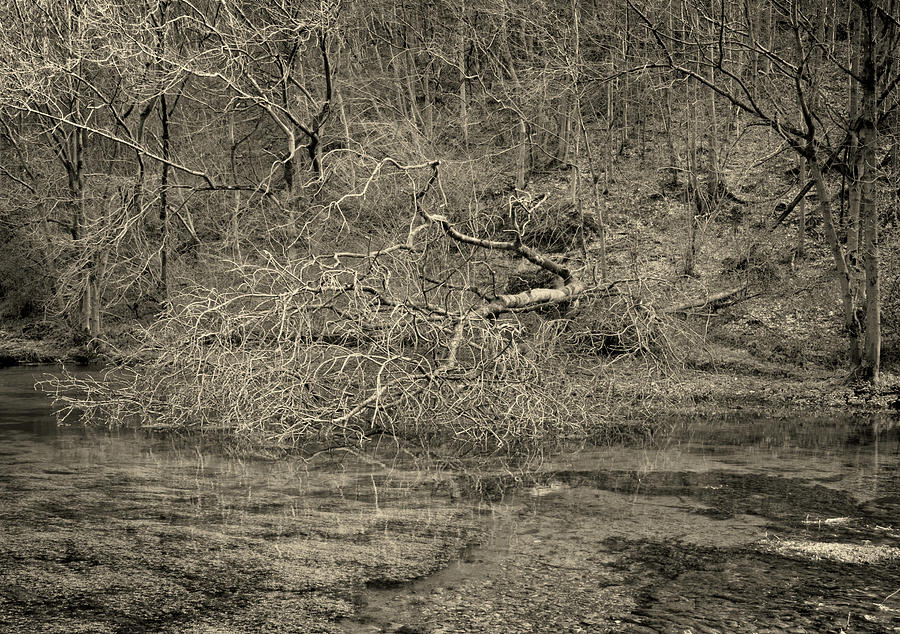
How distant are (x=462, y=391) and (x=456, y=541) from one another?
15.2 ft

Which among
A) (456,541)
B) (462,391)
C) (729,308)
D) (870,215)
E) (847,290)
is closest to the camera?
(456,541)

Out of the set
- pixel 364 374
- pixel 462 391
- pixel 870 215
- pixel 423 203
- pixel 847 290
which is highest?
pixel 423 203

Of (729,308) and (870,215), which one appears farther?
(729,308)

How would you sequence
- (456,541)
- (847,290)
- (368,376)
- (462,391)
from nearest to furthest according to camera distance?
(456,541) → (462,391) → (368,376) → (847,290)

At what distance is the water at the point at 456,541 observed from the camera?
5578 mm

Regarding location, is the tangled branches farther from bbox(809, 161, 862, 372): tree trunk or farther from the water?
bbox(809, 161, 862, 372): tree trunk

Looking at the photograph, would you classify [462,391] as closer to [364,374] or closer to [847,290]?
[364,374]

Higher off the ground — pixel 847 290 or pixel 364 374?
pixel 847 290

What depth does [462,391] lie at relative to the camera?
38.4ft

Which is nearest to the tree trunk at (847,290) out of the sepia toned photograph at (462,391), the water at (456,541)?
the sepia toned photograph at (462,391)

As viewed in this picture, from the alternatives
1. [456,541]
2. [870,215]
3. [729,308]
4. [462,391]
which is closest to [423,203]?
[462,391]

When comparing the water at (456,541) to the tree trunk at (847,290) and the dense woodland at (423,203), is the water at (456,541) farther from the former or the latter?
the tree trunk at (847,290)

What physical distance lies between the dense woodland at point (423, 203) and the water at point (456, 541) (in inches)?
67.6

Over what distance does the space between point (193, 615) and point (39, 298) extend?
986 inches
